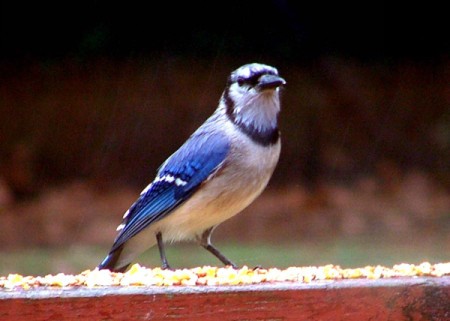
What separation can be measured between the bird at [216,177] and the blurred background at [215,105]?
7.52 feet

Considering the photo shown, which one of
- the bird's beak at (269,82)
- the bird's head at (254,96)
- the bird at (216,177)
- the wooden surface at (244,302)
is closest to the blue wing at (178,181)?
the bird at (216,177)

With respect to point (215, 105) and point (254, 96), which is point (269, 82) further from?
point (215, 105)

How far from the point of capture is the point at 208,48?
21.9 feet

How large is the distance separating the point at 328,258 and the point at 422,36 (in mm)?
1684

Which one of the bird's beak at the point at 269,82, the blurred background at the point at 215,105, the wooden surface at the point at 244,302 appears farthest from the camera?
the blurred background at the point at 215,105

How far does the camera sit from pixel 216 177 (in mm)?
3936

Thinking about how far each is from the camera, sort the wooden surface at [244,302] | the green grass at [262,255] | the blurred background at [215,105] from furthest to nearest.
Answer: the blurred background at [215,105] < the green grass at [262,255] < the wooden surface at [244,302]

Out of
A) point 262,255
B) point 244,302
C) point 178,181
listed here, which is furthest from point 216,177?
point 262,255

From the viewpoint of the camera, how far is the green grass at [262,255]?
17.9 ft

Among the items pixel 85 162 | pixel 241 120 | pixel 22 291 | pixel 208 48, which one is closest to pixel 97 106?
pixel 85 162

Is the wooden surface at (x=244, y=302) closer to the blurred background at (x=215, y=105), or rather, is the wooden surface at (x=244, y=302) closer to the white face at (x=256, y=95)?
the white face at (x=256, y=95)

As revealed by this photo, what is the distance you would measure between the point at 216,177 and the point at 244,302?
142cm

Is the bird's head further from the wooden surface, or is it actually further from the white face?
the wooden surface

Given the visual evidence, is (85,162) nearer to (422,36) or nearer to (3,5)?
(3,5)
